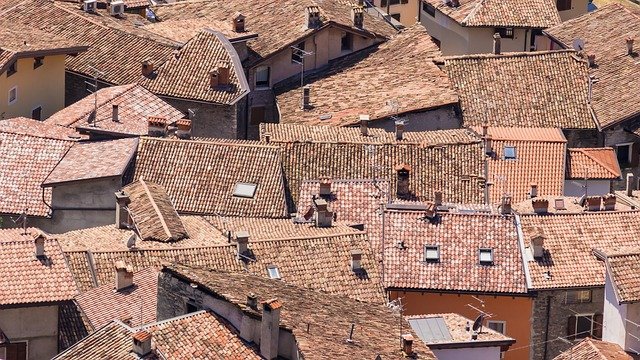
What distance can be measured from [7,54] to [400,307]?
30050 mm

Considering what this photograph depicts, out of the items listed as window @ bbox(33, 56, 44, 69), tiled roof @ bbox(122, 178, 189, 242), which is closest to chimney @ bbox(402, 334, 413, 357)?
tiled roof @ bbox(122, 178, 189, 242)

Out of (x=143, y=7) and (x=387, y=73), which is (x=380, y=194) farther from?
(x=143, y=7)

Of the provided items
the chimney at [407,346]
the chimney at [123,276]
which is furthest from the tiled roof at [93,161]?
the chimney at [407,346]

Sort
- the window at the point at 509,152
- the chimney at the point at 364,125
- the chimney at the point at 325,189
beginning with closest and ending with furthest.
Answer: the chimney at the point at 325,189 → the window at the point at 509,152 → the chimney at the point at 364,125

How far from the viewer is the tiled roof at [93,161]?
8400 centimetres

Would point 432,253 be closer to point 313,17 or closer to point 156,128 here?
point 156,128

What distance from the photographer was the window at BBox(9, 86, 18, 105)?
317ft

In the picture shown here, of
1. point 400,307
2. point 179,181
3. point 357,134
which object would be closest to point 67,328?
point 400,307

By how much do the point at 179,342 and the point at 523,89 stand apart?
40651mm

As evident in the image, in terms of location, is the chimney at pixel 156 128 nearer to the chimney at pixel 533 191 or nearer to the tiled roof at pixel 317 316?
the chimney at pixel 533 191

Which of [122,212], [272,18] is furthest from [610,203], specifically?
A: [272,18]

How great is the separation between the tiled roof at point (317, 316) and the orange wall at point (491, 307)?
7491 mm

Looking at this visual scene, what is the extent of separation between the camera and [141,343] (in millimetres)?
62469

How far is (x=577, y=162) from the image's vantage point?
301ft
